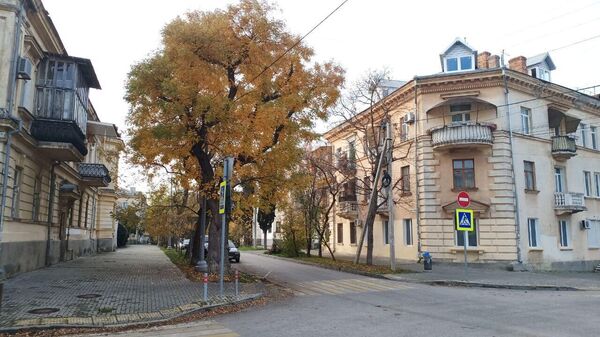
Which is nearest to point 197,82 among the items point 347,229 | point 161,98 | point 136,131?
point 161,98

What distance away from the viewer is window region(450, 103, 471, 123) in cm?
2723

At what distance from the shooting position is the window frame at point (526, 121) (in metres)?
27.5

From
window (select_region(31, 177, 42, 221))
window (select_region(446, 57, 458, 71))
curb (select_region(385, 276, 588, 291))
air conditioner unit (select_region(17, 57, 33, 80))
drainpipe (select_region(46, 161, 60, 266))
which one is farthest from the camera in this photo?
window (select_region(446, 57, 458, 71))

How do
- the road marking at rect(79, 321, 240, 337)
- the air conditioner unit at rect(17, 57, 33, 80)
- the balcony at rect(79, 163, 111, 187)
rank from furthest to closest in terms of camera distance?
the balcony at rect(79, 163, 111, 187)
the air conditioner unit at rect(17, 57, 33, 80)
the road marking at rect(79, 321, 240, 337)

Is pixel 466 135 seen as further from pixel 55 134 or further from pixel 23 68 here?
pixel 23 68

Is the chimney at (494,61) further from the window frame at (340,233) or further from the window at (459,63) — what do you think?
the window frame at (340,233)

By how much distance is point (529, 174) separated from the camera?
27484 millimetres

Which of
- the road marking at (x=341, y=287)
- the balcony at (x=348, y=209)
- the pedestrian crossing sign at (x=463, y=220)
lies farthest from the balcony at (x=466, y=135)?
the balcony at (x=348, y=209)

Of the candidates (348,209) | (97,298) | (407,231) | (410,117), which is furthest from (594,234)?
(97,298)

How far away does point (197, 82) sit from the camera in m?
16.9

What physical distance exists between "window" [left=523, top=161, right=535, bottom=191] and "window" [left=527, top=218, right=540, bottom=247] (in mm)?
1938

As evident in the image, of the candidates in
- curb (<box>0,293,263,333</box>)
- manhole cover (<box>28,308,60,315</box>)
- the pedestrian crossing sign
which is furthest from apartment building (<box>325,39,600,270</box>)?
manhole cover (<box>28,308,60,315</box>)

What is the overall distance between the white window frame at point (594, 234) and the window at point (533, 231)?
5552mm

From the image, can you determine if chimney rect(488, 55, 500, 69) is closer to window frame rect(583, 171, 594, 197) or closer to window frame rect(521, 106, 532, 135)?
window frame rect(521, 106, 532, 135)
